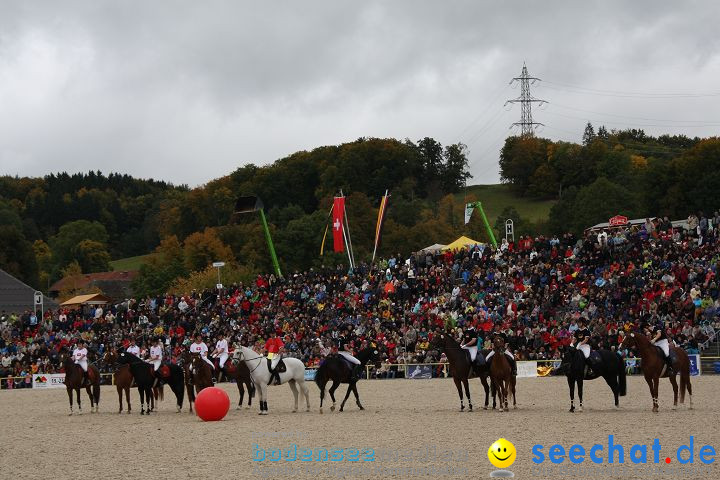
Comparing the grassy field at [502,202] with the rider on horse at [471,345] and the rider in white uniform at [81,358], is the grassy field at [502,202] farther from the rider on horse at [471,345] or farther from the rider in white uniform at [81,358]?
the rider in white uniform at [81,358]

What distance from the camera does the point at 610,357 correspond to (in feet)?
71.8

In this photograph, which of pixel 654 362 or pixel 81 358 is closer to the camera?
pixel 654 362

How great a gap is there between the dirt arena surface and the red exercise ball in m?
0.39

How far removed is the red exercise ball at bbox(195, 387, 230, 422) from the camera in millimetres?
21344

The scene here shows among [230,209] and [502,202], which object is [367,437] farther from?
[230,209]

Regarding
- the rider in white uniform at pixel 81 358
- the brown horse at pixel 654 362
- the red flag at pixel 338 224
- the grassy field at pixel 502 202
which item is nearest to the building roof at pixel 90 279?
the grassy field at pixel 502 202

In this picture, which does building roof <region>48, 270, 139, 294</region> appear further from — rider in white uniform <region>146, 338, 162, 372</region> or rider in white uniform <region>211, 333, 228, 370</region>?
rider in white uniform <region>146, 338, 162, 372</region>

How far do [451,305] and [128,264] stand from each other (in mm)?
100867

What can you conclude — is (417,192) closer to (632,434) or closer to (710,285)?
(710,285)

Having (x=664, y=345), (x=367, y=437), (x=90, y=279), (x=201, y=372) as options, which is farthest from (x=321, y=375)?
(x=90, y=279)

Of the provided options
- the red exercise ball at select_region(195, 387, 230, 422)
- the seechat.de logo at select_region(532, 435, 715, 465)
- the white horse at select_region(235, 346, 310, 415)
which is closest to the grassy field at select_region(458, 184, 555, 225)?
the white horse at select_region(235, 346, 310, 415)

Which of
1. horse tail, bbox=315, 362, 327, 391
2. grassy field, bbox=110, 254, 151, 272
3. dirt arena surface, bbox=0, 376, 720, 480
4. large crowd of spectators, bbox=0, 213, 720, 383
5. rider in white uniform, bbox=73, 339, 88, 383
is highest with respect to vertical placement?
grassy field, bbox=110, 254, 151, 272

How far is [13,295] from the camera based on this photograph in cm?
7931

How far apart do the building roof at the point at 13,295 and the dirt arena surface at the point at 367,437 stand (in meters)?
54.8
